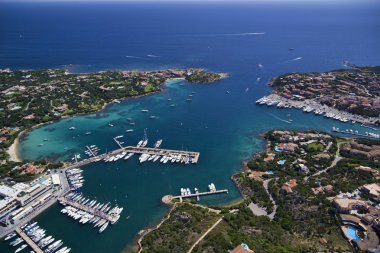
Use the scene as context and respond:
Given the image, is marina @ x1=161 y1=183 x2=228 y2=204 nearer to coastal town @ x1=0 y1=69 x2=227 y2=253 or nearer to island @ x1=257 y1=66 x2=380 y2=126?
coastal town @ x1=0 y1=69 x2=227 y2=253

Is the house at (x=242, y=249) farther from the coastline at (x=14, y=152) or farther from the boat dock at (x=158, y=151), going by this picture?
the coastline at (x=14, y=152)

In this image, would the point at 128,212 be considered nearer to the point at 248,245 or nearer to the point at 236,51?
the point at 248,245

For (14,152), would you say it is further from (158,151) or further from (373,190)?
(373,190)

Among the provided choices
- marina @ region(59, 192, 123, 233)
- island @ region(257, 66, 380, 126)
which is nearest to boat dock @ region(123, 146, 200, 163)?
marina @ region(59, 192, 123, 233)

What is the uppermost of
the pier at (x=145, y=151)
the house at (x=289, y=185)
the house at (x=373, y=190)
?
the house at (x=373, y=190)

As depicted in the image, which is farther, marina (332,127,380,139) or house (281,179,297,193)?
marina (332,127,380,139)

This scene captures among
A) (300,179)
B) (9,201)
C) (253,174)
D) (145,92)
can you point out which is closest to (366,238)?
(300,179)

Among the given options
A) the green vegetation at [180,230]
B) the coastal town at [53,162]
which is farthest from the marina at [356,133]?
the green vegetation at [180,230]
